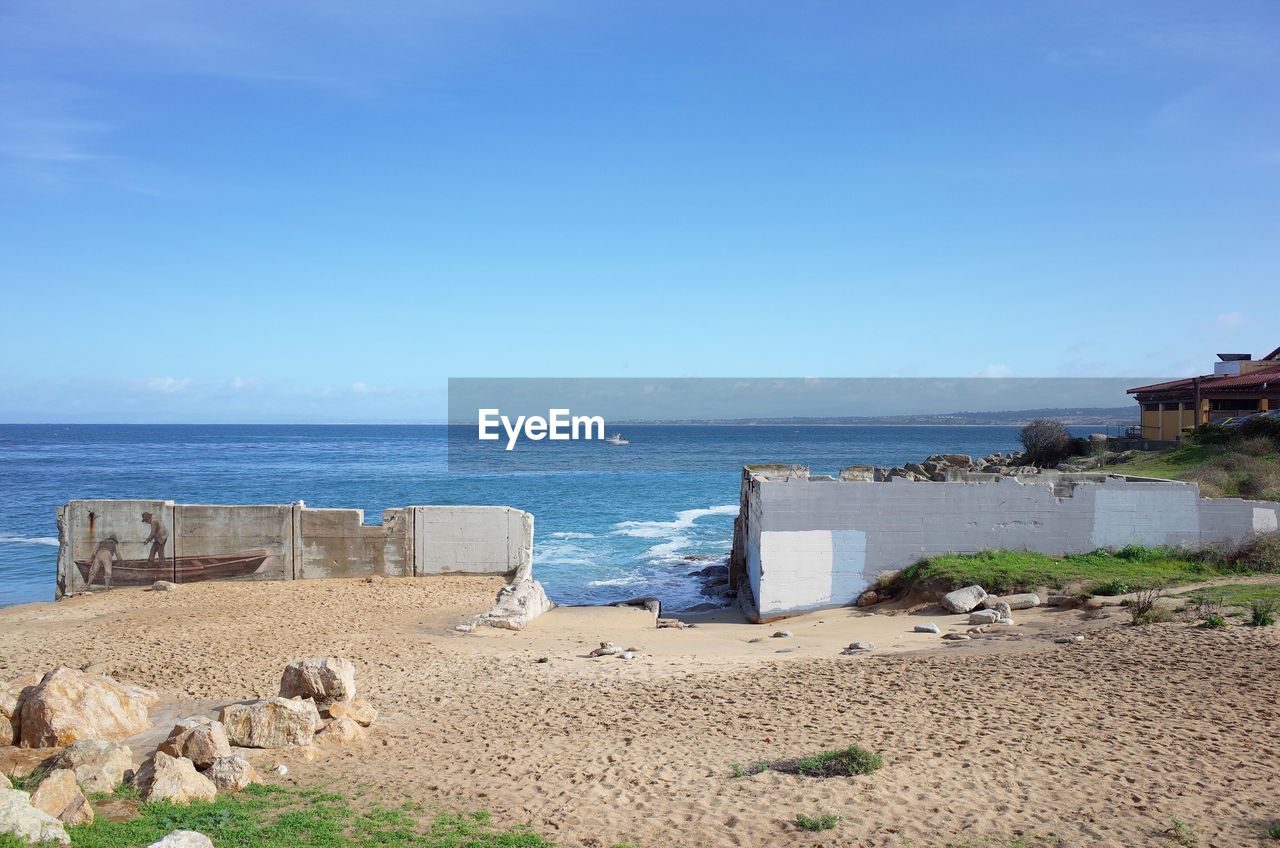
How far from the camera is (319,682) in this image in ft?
36.6

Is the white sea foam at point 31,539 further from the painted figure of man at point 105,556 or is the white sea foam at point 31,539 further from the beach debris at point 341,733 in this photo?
the beach debris at point 341,733

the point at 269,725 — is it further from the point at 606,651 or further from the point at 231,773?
the point at 606,651

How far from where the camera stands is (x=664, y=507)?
171ft

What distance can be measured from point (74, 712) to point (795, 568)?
1368 centimetres

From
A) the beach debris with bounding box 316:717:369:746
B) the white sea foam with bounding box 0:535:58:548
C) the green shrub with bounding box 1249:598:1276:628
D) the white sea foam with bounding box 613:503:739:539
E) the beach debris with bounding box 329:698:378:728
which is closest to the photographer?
the beach debris with bounding box 316:717:369:746

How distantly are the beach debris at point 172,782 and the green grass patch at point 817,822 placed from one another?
5349mm

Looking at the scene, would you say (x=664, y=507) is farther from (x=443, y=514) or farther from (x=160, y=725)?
(x=160, y=725)

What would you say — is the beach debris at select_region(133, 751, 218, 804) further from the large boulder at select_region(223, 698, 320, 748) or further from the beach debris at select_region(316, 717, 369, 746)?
the beach debris at select_region(316, 717, 369, 746)

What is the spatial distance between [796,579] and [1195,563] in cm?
814

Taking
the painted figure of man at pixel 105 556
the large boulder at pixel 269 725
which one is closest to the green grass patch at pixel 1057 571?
the large boulder at pixel 269 725

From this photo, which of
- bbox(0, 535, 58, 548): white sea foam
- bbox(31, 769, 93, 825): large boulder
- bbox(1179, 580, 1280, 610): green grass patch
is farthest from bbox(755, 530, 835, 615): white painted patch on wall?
bbox(0, 535, 58, 548): white sea foam

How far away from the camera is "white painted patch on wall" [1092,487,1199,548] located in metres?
19.8

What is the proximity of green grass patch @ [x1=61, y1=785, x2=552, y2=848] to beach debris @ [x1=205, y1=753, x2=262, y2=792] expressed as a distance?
0.13 m

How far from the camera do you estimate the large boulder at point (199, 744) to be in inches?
357
